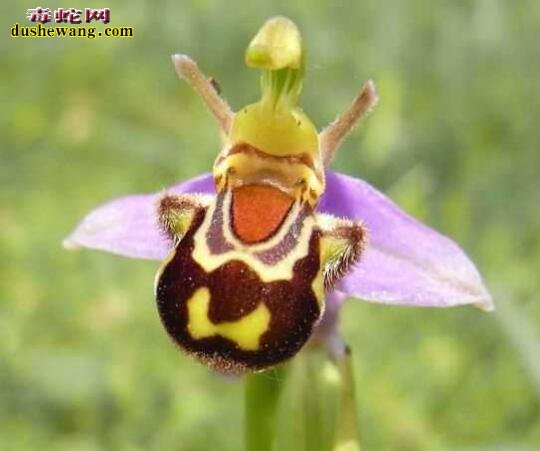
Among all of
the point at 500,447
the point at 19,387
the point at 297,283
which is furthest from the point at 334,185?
the point at 19,387

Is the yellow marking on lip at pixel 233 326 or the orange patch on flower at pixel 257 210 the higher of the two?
the orange patch on flower at pixel 257 210

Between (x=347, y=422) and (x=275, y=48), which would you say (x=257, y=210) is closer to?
(x=275, y=48)

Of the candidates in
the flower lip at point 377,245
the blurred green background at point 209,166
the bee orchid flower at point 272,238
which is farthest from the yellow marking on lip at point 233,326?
the blurred green background at point 209,166

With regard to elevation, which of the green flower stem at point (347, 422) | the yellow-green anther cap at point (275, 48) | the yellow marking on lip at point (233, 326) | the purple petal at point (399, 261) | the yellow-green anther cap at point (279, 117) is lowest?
A: the green flower stem at point (347, 422)

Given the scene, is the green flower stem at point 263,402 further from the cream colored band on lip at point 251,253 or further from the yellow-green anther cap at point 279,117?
the yellow-green anther cap at point 279,117

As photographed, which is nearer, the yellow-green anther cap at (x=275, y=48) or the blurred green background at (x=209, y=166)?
the yellow-green anther cap at (x=275, y=48)
